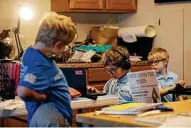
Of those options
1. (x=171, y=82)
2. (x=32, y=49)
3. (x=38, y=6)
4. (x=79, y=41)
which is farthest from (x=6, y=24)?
(x=32, y=49)

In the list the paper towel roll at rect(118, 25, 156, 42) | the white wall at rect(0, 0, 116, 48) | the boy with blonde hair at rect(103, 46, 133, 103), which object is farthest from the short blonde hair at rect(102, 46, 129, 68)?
the paper towel roll at rect(118, 25, 156, 42)

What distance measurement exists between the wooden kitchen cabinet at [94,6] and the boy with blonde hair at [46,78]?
284 cm

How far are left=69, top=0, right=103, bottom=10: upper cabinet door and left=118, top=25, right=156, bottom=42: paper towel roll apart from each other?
17.9 inches

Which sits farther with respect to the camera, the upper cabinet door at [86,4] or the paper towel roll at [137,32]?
the paper towel roll at [137,32]

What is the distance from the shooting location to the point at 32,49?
7.41 ft

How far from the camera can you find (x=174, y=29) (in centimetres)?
521

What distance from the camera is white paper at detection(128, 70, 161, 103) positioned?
2.51 meters

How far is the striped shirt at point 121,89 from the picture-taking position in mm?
2934

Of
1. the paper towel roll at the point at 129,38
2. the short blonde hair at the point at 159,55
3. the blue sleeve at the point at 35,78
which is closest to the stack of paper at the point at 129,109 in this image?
the blue sleeve at the point at 35,78

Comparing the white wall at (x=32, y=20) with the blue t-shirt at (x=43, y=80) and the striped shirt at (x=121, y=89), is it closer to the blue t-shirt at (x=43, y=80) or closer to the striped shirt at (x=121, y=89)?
the striped shirt at (x=121, y=89)

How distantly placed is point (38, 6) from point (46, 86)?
9.90ft

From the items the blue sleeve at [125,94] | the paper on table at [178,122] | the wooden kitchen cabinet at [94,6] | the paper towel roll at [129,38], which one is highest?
the wooden kitchen cabinet at [94,6]

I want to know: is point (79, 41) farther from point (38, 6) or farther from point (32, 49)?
point (32, 49)

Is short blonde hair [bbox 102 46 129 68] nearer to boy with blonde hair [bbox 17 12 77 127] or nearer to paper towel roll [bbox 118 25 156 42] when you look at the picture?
boy with blonde hair [bbox 17 12 77 127]
